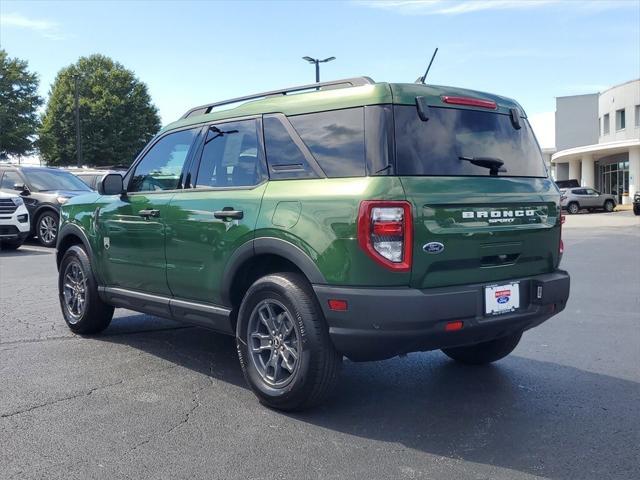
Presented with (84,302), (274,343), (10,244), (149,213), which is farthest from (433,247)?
(10,244)

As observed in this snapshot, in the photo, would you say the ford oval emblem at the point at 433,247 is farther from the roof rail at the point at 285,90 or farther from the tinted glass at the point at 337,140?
the roof rail at the point at 285,90

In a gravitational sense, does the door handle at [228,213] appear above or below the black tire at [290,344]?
above

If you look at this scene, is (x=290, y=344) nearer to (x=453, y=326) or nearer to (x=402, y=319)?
(x=402, y=319)

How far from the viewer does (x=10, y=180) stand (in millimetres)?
14992

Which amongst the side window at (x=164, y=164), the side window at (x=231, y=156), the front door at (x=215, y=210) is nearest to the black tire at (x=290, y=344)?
the front door at (x=215, y=210)

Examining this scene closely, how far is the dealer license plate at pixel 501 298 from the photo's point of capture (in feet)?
12.8

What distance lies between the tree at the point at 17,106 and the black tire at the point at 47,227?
34.1 meters

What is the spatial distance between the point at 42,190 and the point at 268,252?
12.1 meters

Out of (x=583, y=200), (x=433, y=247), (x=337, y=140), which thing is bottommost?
(x=583, y=200)

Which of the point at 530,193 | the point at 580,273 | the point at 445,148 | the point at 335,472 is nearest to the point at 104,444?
the point at 335,472

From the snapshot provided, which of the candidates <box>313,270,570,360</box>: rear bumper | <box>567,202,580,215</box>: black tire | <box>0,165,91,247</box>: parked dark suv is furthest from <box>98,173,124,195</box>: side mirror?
<box>567,202,580,215</box>: black tire

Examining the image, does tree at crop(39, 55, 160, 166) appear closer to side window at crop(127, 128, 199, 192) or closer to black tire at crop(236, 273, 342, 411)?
side window at crop(127, 128, 199, 192)

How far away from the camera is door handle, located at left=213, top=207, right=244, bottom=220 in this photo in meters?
4.32

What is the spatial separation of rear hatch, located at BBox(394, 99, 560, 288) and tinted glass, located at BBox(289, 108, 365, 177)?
23 centimetres
